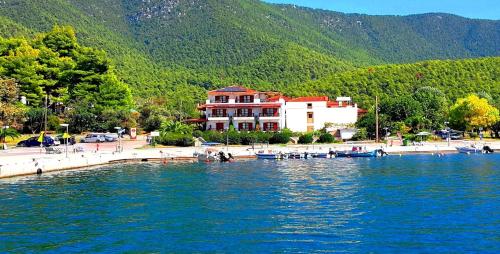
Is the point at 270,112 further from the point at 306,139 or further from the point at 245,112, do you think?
the point at 306,139

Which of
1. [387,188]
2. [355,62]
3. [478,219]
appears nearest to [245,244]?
[478,219]

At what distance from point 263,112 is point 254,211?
2243 inches

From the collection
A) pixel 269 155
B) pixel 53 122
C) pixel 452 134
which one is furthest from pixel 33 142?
pixel 452 134

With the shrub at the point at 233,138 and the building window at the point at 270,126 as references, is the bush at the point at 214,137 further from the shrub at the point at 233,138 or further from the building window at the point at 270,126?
the building window at the point at 270,126

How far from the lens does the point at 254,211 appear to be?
32.2m

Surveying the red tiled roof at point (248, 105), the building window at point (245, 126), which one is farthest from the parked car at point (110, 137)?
the building window at point (245, 126)

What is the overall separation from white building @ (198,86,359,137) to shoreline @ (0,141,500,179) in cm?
1087

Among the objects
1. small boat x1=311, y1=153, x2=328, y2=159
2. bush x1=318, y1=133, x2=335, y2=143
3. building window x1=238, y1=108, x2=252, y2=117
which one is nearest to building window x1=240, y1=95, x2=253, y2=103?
building window x1=238, y1=108, x2=252, y2=117

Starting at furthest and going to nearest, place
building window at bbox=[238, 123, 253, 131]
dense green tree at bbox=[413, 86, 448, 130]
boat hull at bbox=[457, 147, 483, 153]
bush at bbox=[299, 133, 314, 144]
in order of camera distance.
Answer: dense green tree at bbox=[413, 86, 448, 130] → building window at bbox=[238, 123, 253, 131] → bush at bbox=[299, 133, 314, 144] → boat hull at bbox=[457, 147, 483, 153]

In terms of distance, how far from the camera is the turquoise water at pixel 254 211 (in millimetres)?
25125

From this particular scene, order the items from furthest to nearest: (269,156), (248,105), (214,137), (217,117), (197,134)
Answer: (217,117) → (248,105) → (197,134) → (214,137) → (269,156)

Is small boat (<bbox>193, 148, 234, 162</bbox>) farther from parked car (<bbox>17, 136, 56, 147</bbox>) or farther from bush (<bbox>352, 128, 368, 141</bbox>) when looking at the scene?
bush (<bbox>352, 128, 368, 141</bbox>)

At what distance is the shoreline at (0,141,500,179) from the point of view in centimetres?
5059

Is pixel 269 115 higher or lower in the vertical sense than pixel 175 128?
higher
